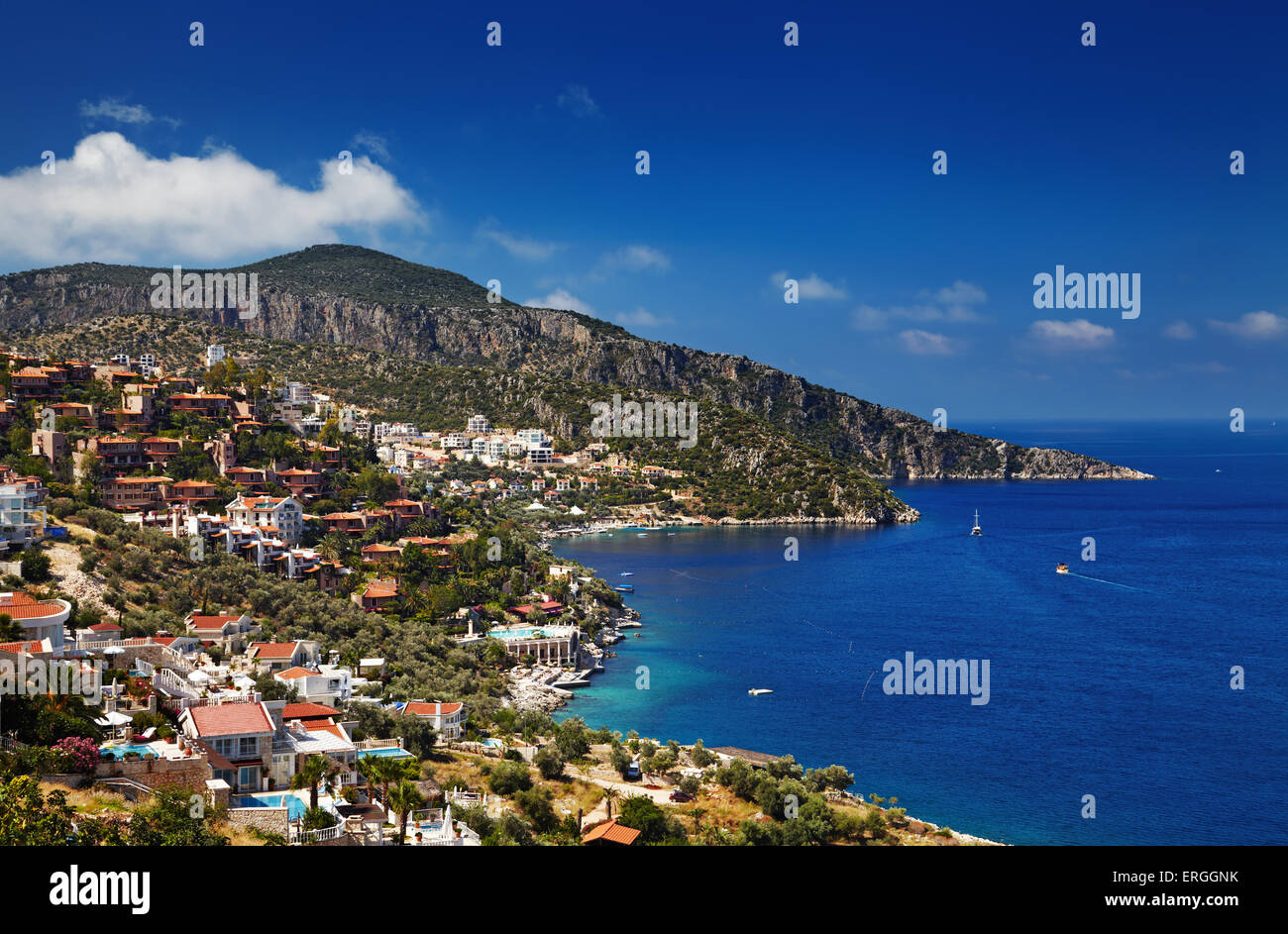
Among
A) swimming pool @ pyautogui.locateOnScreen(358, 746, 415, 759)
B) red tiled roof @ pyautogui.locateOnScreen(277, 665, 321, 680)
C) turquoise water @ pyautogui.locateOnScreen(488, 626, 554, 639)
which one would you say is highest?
red tiled roof @ pyautogui.locateOnScreen(277, 665, 321, 680)

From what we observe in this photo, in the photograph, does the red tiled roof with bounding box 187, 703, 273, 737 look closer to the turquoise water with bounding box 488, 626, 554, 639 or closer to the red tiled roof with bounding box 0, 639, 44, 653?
the red tiled roof with bounding box 0, 639, 44, 653

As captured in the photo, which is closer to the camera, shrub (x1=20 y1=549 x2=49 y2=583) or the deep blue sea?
shrub (x1=20 y1=549 x2=49 y2=583)

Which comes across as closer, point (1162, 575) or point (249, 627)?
point (249, 627)

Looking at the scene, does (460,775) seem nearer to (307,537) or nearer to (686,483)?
(307,537)

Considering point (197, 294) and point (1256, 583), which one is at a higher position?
point (197, 294)

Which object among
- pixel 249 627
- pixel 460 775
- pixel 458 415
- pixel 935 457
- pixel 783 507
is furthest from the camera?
pixel 935 457

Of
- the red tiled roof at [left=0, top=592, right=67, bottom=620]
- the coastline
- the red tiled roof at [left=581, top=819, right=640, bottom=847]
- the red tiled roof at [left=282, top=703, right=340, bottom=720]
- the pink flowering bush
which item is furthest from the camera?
the coastline

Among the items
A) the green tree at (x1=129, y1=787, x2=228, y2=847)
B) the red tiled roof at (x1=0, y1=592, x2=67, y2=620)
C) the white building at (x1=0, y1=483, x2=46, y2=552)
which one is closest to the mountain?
the white building at (x1=0, y1=483, x2=46, y2=552)
